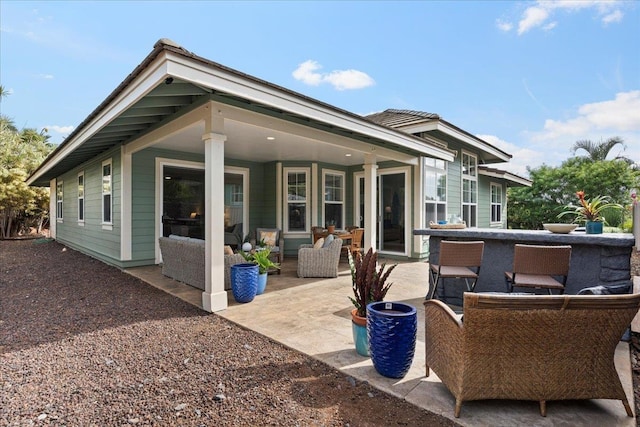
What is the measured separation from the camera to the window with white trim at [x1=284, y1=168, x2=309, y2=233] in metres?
8.57

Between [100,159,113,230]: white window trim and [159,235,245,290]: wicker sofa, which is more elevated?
[100,159,113,230]: white window trim

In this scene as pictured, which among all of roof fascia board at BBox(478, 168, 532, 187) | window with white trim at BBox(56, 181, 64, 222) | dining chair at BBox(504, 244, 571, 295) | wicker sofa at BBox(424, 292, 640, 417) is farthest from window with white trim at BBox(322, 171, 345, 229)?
window with white trim at BBox(56, 181, 64, 222)

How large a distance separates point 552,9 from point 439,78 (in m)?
5.16

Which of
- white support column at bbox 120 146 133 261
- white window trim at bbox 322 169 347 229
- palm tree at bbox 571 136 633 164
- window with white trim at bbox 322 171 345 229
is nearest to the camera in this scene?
white support column at bbox 120 146 133 261

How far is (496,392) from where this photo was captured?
6.17 feet

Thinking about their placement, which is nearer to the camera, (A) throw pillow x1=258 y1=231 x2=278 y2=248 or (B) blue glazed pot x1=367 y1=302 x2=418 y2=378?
(B) blue glazed pot x1=367 y1=302 x2=418 y2=378

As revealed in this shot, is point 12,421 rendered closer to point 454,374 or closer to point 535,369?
point 454,374

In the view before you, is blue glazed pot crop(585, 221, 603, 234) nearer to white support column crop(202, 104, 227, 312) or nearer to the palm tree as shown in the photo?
white support column crop(202, 104, 227, 312)

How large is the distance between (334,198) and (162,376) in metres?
7.02

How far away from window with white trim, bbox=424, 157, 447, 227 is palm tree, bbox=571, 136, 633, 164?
1330 cm

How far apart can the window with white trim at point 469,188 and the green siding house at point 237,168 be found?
36 mm

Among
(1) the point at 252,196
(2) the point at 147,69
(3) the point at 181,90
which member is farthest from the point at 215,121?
(1) the point at 252,196

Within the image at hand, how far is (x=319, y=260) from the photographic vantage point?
5.70 m

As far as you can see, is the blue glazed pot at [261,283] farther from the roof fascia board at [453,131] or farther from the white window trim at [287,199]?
the roof fascia board at [453,131]
